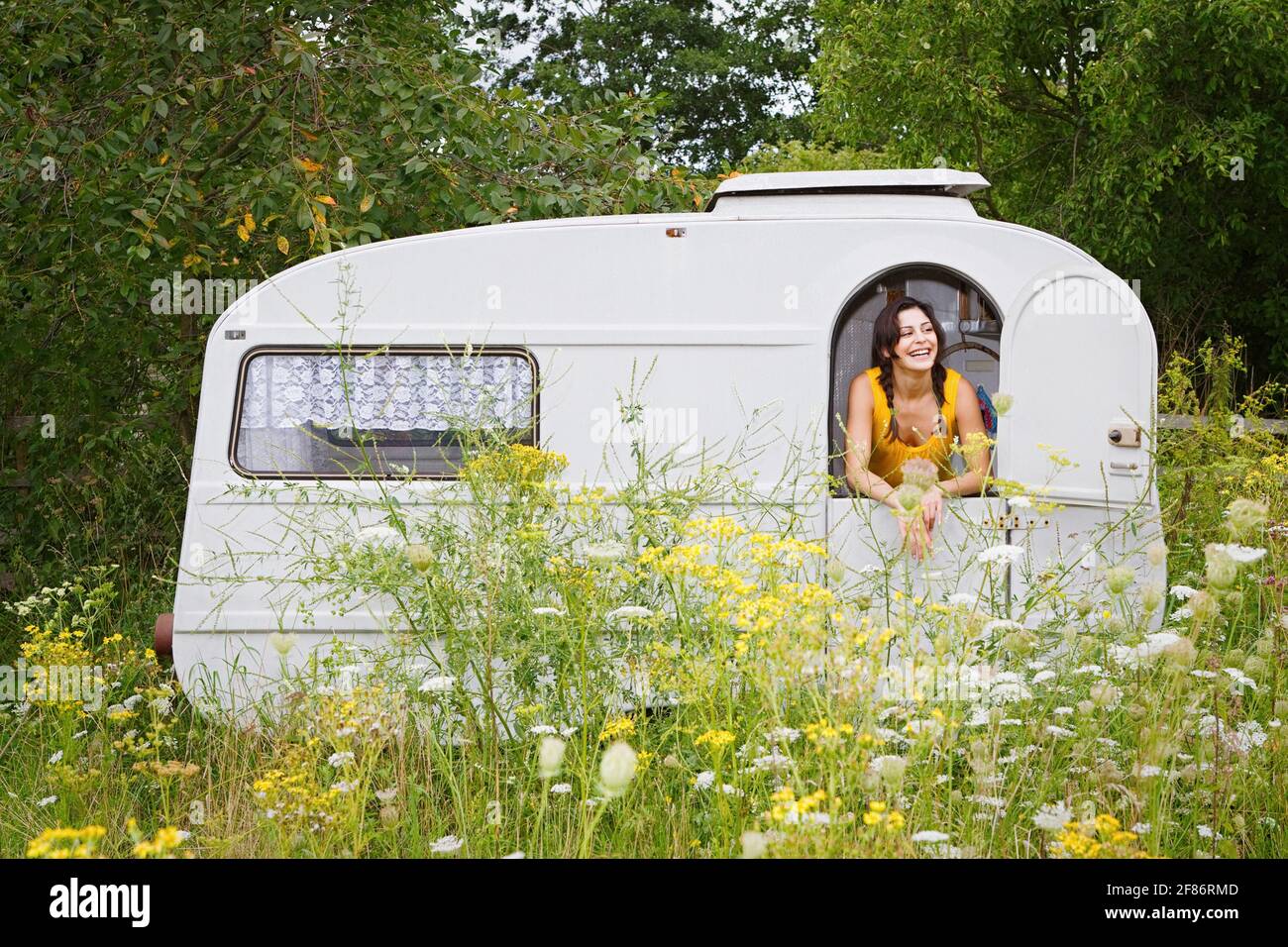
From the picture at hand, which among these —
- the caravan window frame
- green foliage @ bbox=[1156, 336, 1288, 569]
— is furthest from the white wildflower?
green foliage @ bbox=[1156, 336, 1288, 569]

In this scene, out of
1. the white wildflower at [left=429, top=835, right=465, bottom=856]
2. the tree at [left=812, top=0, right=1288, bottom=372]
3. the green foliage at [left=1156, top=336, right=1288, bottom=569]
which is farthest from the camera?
the tree at [left=812, top=0, right=1288, bottom=372]

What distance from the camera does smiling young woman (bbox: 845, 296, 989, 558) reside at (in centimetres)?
528

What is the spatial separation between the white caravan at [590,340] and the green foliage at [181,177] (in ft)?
4.19

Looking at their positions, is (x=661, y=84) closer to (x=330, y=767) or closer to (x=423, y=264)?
(x=423, y=264)

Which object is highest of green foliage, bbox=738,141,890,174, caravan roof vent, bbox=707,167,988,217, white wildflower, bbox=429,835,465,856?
green foliage, bbox=738,141,890,174

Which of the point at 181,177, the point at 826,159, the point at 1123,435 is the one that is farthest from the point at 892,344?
the point at 826,159

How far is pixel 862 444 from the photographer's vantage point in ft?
17.1

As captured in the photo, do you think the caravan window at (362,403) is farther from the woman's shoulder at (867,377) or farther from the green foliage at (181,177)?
the woman's shoulder at (867,377)

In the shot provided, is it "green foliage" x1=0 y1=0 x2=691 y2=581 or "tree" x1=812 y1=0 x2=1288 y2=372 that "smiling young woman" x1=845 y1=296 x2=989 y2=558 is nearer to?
"green foliage" x1=0 y1=0 x2=691 y2=581

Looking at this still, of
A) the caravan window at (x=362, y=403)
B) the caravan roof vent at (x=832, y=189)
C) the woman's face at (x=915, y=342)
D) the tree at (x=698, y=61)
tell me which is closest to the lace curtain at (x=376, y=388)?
the caravan window at (x=362, y=403)

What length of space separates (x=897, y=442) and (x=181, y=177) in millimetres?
4547

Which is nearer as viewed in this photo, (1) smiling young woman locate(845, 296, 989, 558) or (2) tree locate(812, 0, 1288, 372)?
(1) smiling young woman locate(845, 296, 989, 558)

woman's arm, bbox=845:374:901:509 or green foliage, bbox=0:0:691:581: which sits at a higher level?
green foliage, bbox=0:0:691:581

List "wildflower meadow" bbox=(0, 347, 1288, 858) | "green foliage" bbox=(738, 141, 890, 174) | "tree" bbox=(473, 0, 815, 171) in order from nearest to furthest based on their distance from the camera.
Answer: "wildflower meadow" bbox=(0, 347, 1288, 858), "green foliage" bbox=(738, 141, 890, 174), "tree" bbox=(473, 0, 815, 171)
